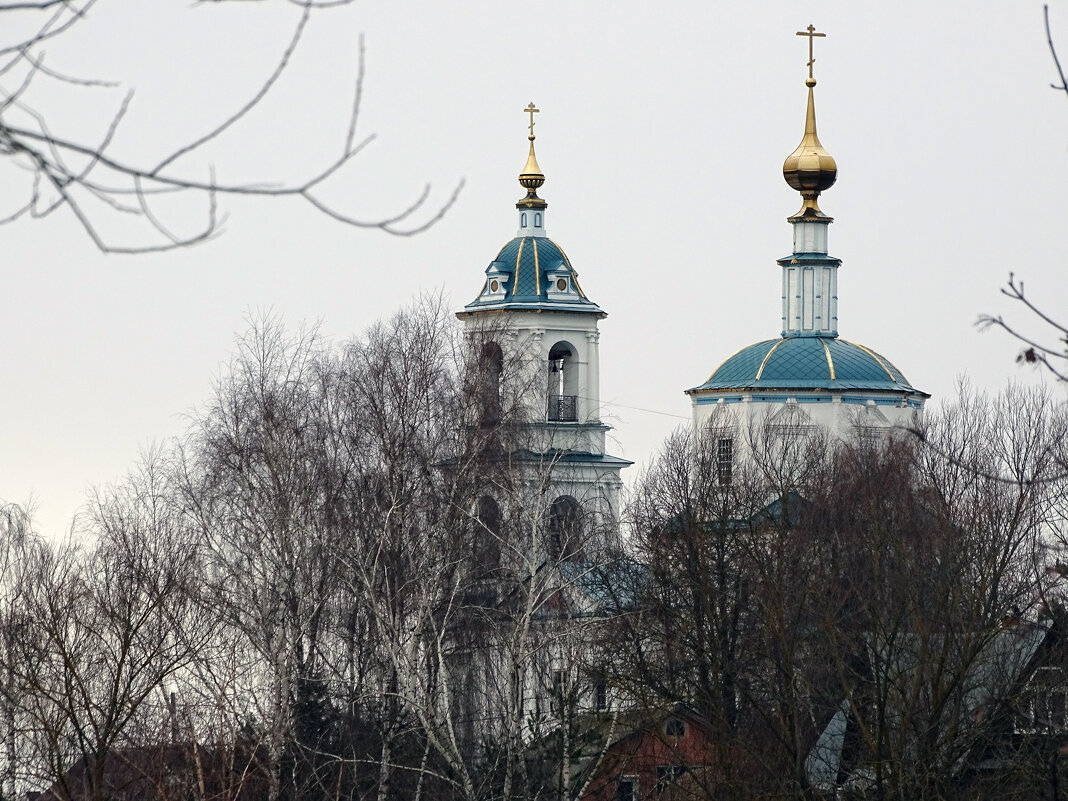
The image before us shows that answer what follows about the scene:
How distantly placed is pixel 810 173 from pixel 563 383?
11872 mm

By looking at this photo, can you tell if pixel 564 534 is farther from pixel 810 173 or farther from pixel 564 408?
pixel 810 173

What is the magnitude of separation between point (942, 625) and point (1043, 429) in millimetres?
14224

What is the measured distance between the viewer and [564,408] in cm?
4284

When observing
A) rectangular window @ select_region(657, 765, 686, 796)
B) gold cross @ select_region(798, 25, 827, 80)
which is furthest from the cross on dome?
rectangular window @ select_region(657, 765, 686, 796)

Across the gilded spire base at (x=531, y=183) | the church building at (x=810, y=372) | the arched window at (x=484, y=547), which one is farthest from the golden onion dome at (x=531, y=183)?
the arched window at (x=484, y=547)

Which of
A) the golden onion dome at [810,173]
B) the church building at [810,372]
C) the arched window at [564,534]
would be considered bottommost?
the arched window at [564,534]

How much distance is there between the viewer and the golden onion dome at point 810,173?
52750 millimetres

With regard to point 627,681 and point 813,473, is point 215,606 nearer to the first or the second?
point 627,681

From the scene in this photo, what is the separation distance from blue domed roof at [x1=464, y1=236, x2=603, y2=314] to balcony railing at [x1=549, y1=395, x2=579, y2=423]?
1685mm

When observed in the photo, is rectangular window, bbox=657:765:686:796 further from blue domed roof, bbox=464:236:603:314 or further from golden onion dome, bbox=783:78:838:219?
golden onion dome, bbox=783:78:838:219

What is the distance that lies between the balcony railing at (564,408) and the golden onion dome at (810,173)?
11701 millimetres

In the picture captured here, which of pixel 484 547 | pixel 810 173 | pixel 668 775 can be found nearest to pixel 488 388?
pixel 484 547

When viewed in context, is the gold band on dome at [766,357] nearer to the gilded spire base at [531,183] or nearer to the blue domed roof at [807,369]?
the blue domed roof at [807,369]

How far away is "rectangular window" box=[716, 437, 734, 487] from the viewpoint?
37094 millimetres
